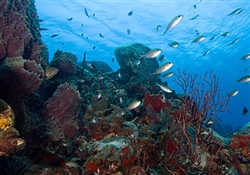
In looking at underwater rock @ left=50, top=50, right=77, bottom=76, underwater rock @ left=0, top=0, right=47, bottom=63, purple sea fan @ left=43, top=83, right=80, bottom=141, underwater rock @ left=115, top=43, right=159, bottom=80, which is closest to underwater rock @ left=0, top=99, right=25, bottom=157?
purple sea fan @ left=43, top=83, right=80, bottom=141

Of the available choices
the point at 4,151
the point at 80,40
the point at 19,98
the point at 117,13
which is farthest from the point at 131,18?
the point at 4,151

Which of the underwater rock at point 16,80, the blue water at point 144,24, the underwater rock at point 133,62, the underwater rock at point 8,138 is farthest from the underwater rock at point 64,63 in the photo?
the blue water at point 144,24

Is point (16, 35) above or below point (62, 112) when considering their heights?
above

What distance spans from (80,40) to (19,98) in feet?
106

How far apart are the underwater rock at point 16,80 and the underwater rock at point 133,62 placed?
8.22 m

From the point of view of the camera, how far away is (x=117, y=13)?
26609 millimetres

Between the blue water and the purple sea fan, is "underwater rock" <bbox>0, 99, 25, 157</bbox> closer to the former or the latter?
the purple sea fan

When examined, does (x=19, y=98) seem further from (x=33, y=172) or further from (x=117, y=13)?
(x=117, y=13)

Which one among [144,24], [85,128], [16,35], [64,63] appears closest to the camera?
[16,35]

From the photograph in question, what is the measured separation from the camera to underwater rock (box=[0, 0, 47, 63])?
5.61 m

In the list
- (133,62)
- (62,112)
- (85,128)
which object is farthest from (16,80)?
(133,62)

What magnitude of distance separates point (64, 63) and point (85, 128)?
3.17 meters

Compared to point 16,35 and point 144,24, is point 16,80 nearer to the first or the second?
point 16,35

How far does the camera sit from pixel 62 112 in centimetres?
550
